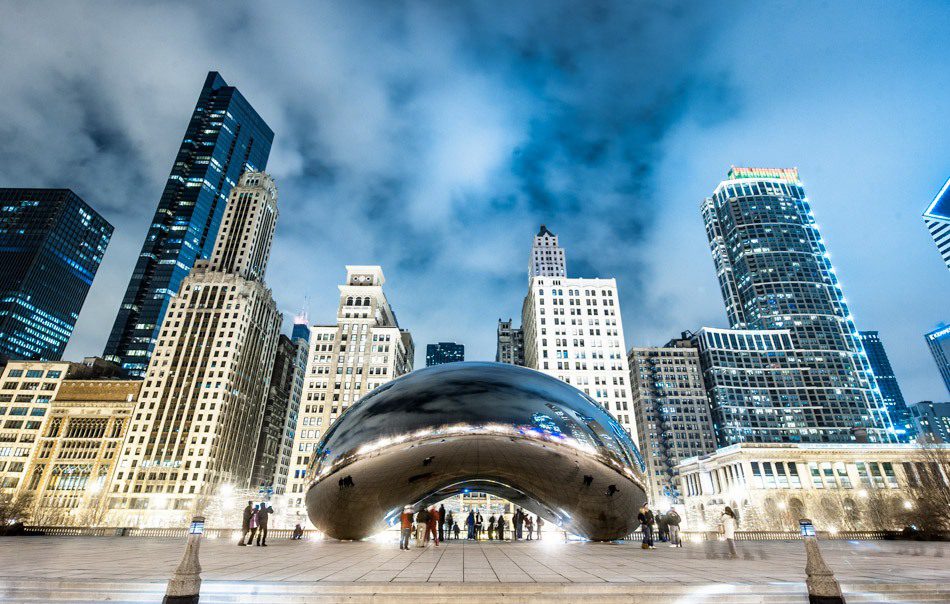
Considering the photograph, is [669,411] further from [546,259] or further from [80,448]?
[80,448]

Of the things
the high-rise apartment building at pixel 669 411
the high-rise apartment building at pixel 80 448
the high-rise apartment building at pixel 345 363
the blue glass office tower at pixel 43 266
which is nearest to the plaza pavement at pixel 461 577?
the high-rise apartment building at pixel 345 363

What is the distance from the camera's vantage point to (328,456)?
12.3 m

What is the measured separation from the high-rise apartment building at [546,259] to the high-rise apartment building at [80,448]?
368 ft

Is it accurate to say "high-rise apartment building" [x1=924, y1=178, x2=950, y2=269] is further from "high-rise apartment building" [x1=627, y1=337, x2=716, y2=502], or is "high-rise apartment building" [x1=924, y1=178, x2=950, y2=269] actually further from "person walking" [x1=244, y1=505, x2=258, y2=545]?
"person walking" [x1=244, y1=505, x2=258, y2=545]

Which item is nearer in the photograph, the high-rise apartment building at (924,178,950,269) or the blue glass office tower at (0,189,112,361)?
the high-rise apartment building at (924,178,950,269)

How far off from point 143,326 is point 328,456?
560ft

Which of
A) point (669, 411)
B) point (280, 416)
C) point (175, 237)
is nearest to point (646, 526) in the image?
point (669, 411)

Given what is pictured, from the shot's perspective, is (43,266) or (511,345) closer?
(43,266)

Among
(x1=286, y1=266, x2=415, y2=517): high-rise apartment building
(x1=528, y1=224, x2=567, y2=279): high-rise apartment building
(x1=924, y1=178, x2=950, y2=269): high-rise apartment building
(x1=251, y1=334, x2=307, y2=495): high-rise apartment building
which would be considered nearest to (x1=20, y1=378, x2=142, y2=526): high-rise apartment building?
(x1=251, y1=334, x2=307, y2=495): high-rise apartment building

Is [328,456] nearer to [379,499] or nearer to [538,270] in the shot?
[379,499]

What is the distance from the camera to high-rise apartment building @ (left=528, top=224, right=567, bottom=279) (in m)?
153

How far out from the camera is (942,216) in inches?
4016

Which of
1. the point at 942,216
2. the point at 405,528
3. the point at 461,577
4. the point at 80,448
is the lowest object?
the point at 461,577

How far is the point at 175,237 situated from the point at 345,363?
4200 inches
